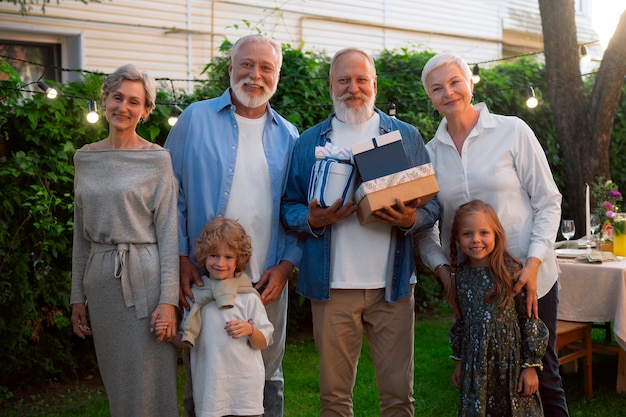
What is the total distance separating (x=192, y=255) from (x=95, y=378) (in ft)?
8.71

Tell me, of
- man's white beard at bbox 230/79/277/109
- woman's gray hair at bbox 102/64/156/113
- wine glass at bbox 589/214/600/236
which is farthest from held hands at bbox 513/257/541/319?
wine glass at bbox 589/214/600/236

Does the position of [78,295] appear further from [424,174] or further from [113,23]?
[113,23]

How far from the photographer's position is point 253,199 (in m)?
3.29

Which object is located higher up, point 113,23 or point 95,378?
point 113,23

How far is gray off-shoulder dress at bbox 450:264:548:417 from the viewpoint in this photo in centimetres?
310

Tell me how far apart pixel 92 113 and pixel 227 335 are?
8.04ft

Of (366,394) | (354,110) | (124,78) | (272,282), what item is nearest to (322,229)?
(272,282)

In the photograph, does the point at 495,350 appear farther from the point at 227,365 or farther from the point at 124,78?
the point at 124,78

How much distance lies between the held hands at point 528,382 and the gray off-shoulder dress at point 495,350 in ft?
0.06

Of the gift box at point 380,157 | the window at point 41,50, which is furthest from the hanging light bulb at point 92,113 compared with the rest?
the window at point 41,50

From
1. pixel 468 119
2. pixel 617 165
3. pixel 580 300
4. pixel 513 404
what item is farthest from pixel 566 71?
pixel 513 404

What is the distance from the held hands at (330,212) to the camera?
3.04 meters

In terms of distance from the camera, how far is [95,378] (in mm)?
5438

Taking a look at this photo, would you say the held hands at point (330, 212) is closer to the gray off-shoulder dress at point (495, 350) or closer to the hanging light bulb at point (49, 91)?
the gray off-shoulder dress at point (495, 350)
